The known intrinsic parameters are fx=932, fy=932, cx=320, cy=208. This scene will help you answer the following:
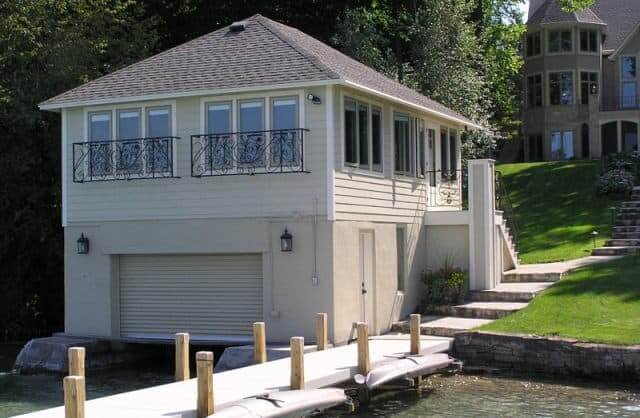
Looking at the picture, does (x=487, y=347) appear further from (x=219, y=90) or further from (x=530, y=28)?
(x=530, y=28)

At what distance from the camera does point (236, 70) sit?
2025 centimetres

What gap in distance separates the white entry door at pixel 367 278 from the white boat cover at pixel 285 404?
5948 mm

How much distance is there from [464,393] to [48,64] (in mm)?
16078

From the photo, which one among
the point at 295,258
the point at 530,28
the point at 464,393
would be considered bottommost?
the point at 464,393

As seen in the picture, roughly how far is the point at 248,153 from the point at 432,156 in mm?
6766

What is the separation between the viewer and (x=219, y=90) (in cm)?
1948

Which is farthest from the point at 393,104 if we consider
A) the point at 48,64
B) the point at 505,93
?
the point at 505,93

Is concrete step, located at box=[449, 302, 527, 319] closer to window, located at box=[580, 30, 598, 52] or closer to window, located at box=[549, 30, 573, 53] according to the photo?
window, located at box=[549, 30, 573, 53]

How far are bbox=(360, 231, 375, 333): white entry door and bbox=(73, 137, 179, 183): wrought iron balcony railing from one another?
14.8 ft

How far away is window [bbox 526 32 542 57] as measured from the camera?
158 ft

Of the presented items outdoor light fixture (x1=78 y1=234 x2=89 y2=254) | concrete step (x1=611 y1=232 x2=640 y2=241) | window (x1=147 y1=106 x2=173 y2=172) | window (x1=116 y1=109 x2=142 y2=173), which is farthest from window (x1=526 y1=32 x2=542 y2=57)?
outdoor light fixture (x1=78 y1=234 x2=89 y2=254)

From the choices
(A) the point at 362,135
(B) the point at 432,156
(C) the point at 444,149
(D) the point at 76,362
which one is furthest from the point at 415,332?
(C) the point at 444,149

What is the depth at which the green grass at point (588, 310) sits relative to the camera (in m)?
17.9

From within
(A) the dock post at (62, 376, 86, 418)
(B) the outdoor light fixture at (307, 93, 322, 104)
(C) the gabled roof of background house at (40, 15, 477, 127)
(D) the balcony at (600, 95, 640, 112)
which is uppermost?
(D) the balcony at (600, 95, 640, 112)
